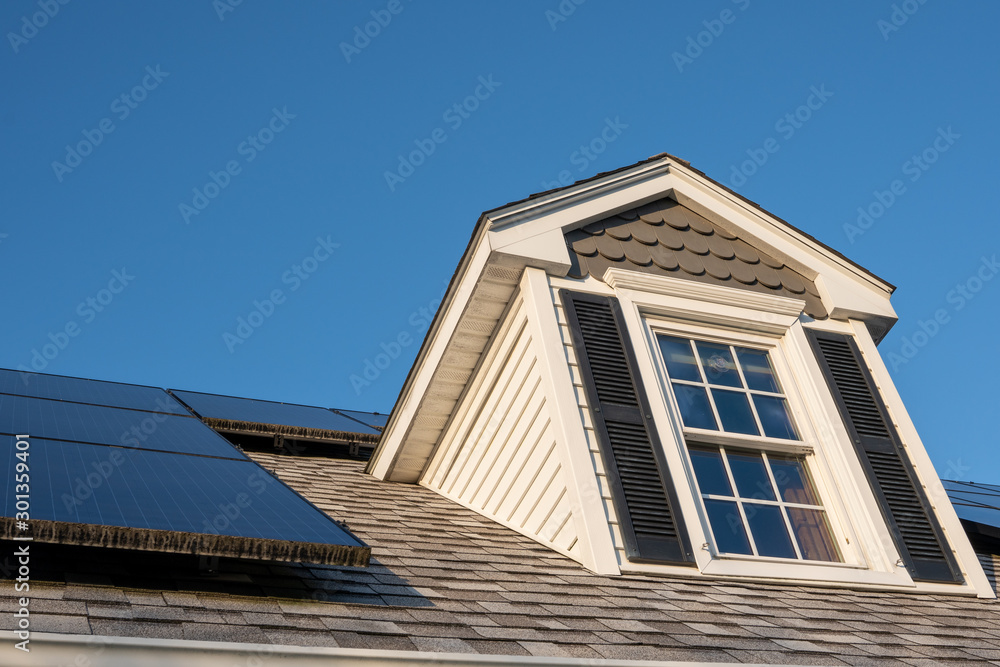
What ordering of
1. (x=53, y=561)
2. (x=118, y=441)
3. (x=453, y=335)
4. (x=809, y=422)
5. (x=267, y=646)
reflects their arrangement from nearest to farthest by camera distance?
(x=267, y=646) < (x=53, y=561) < (x=118, y=441) < (x=809, y=422) < (x=453, y=335)

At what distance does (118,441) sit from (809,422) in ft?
13.9

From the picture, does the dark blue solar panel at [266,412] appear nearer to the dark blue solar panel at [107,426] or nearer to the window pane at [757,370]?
the dark blue solar panel at [107,426]

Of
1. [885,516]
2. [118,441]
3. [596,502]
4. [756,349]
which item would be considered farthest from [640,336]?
[118,441]

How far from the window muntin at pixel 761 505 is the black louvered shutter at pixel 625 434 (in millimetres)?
354

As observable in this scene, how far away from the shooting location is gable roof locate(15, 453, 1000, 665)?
2776 mm

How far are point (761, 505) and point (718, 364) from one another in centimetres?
105

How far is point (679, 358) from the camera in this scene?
5805 mm

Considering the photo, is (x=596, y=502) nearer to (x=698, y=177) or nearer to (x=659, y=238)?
(x=659, y=238)

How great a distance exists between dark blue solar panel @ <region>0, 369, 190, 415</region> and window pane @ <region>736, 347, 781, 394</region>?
4.18m

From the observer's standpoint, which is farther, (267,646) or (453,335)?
(453,335)

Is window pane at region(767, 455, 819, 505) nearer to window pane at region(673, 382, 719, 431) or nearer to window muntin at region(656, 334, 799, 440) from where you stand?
window muntin at region(656, 334, 799, 440)

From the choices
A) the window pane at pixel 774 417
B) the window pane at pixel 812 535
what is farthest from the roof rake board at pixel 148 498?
the window pane at pixel 774 417

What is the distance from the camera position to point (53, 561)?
3.10 m

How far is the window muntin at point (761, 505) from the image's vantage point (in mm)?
5016
